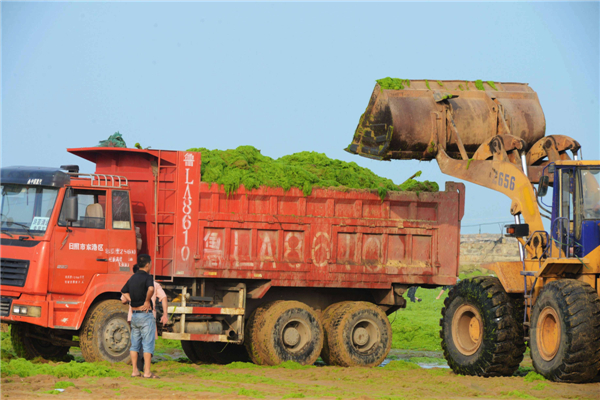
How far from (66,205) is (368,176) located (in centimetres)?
557

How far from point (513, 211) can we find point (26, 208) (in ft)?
24.2

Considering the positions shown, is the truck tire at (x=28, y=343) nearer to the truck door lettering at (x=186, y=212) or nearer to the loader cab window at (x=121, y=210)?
the loader cab window at (x=121, y=210)

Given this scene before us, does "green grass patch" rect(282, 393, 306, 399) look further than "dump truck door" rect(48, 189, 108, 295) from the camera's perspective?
No

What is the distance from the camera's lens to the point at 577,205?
9680 millimetres

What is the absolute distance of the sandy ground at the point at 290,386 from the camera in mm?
8469

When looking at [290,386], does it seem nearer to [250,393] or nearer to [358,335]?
[250,393]

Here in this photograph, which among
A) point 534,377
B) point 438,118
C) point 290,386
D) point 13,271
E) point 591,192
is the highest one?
point 438,118

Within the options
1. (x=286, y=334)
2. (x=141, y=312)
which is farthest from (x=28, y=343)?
(x=286, y=334)

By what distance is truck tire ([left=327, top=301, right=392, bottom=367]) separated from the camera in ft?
42.3

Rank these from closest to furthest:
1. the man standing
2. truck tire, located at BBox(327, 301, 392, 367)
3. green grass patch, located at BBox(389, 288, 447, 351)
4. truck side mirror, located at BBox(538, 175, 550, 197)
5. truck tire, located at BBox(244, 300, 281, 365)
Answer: truck side mirror, located at BBox(538, 175, 550, 197) → the man standing → truck tire, located at BBox(244, 300, 281, 365) → truck tire, located at BBox(327, 301, 392, 367) → green grass patch, located at BBox(389, 288, 447, 351)

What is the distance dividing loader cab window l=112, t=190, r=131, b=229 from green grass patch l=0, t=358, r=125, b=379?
239 cm

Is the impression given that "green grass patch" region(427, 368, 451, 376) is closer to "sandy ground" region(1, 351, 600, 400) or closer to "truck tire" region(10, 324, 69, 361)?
"sandy ground" region(1, 351, 600, 400)

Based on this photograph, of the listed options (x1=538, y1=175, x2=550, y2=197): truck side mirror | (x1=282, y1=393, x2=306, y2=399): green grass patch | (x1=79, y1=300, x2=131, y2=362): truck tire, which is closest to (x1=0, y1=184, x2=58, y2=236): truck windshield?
A: (x1=79, y1=300, x2=131, y2=362): truck tire

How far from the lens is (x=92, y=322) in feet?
36.4
